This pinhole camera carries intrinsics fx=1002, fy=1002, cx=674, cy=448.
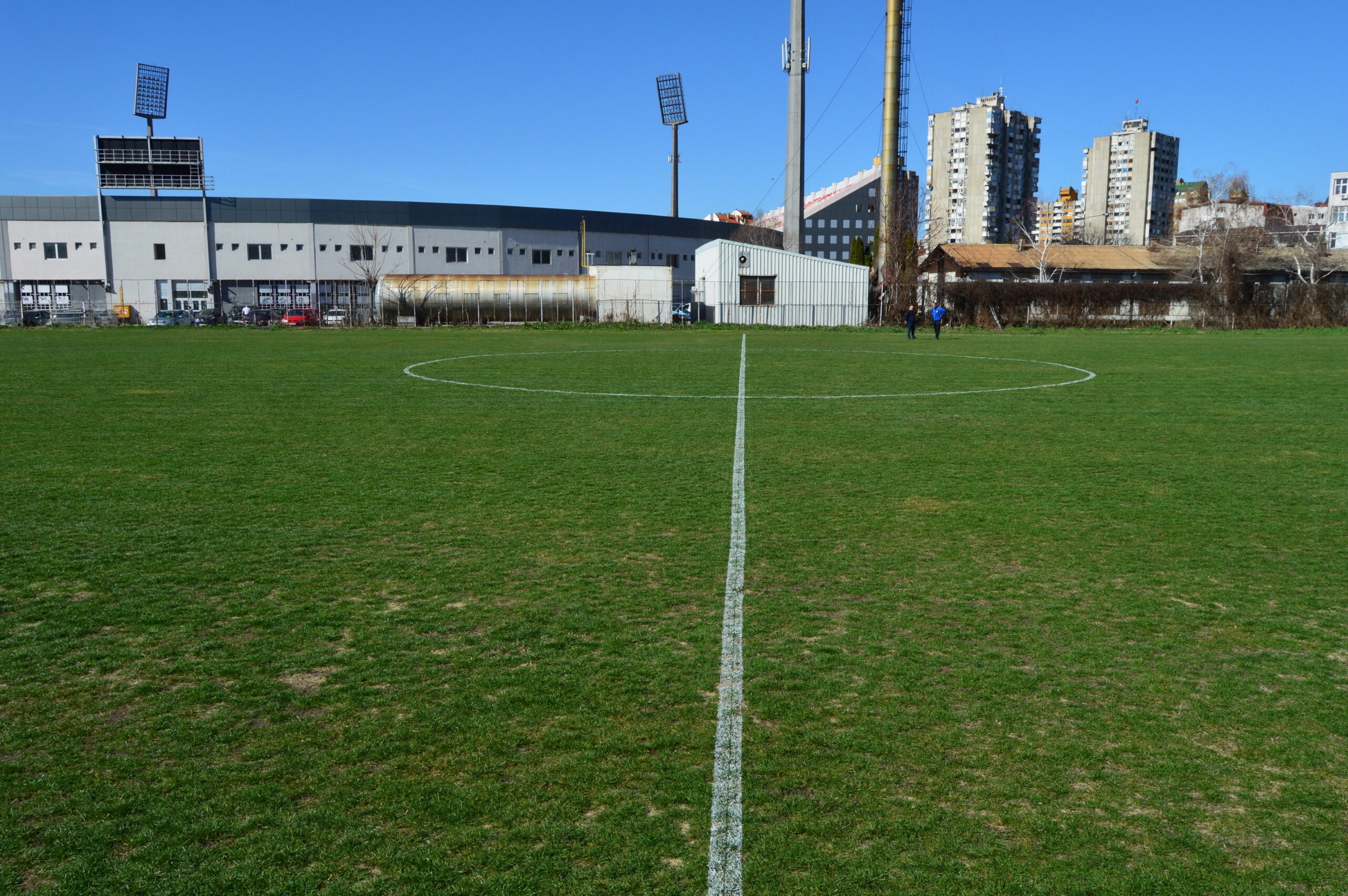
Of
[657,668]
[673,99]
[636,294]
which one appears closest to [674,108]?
[673,99]

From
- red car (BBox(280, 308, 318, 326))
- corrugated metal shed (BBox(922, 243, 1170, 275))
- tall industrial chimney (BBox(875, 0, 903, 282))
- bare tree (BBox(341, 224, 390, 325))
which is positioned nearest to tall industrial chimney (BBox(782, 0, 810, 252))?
tall industrial chimney (BBox(875, 0, 903, 282))

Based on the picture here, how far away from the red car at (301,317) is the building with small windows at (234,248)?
254 centimetres

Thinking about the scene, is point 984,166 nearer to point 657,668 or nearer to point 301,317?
point 301,317

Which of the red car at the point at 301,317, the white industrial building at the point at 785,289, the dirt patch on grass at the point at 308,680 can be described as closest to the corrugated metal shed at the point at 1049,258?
the white industrial building at the point at 785,289

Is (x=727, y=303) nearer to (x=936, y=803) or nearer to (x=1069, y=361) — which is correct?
(x=1069, y=361)

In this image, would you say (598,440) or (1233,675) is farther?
(598,440)

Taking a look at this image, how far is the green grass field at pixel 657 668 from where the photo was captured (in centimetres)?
330

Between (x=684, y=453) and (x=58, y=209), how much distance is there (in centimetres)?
8021

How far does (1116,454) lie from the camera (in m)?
11.3

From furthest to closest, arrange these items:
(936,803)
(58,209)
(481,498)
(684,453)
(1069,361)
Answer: (58,209) → (1069,361) → (684,453) → (481,498) → (936,803)

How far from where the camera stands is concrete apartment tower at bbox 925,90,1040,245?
6831 inches

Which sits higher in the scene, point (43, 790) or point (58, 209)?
point (58, 209)

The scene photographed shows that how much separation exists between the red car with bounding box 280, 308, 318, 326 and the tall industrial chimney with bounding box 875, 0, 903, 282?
34705mm

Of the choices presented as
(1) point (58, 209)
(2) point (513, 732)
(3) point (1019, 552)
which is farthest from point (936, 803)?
(1) point (58, 209)
